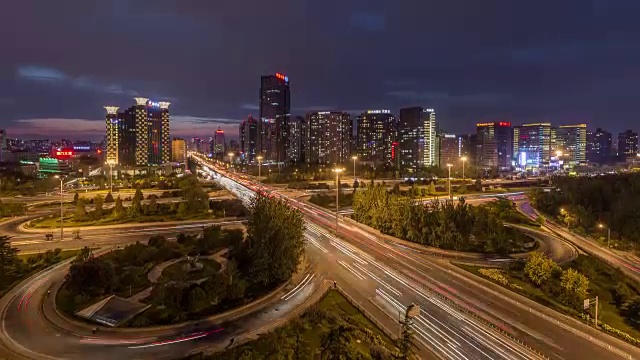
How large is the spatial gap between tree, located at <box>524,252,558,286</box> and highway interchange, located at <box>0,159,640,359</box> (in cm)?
323

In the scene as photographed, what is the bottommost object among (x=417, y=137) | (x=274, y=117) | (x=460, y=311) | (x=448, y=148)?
(x=460, y=311)

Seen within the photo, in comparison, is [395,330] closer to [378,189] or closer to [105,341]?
[105,341]

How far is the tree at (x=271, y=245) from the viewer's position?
21750 millimetres

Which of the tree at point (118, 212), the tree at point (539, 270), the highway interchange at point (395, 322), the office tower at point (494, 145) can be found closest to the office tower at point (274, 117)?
the office tower at point (494, 145)

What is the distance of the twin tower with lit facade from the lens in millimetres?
126750

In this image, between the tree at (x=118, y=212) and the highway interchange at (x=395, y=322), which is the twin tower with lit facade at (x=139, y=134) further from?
the highway interchange at (x=395, y=322)

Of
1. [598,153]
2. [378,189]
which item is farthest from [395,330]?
[598,153]

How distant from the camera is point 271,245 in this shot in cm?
2230

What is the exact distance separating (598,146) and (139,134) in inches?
7731

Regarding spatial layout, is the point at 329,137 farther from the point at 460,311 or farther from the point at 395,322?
the point at 395,322

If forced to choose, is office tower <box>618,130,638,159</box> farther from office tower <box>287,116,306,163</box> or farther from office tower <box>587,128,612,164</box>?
office tower <box>287,116,306,163</box>

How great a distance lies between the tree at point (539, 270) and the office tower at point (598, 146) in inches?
7636

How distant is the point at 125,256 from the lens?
24984 millimetres

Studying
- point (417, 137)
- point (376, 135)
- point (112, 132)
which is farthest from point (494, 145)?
point (112, 132)
